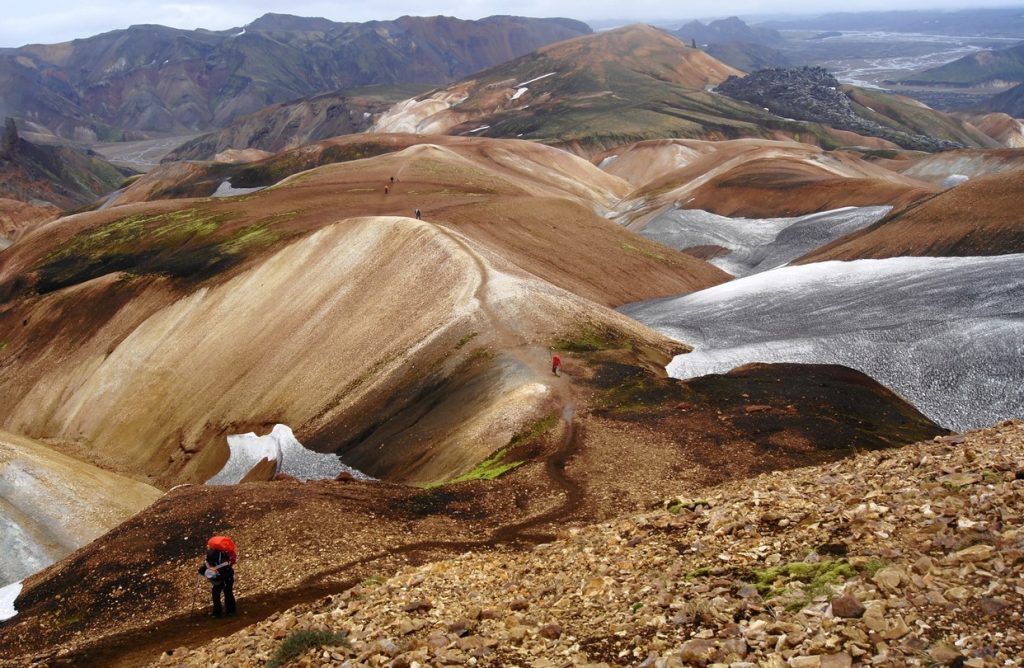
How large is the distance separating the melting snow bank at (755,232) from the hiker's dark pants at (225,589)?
2530 inches

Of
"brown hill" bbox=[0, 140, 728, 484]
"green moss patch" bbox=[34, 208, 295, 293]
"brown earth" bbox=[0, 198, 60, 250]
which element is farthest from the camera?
"brown earth" bbox=[0, 198, 60, 250]

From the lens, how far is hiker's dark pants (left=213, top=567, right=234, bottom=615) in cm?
1711

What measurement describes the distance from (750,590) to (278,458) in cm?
3023

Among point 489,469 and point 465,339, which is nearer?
point 489,469

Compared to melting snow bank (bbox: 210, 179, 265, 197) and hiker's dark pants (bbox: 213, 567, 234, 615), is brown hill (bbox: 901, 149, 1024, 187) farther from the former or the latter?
hiker's dark pants (bbox: 213, 567, 234, 615)

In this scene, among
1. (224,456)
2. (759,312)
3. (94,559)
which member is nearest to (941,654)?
(94,559)

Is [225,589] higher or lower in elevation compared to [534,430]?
higher

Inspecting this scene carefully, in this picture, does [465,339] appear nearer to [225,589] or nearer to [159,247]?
[225,589]

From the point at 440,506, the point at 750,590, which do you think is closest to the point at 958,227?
the point at 440,506

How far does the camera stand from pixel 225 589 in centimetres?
1723

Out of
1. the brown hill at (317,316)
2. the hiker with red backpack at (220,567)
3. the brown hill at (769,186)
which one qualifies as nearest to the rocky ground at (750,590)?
the hiker with red backpack at (220,567)

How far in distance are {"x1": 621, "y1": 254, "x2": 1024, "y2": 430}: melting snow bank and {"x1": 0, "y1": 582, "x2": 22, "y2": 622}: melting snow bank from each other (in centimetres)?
2772

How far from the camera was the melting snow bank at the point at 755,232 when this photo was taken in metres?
73.9

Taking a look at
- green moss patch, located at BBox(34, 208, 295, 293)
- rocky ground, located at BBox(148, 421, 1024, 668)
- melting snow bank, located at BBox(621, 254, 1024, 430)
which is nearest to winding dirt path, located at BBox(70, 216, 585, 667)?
rocky ground, located at BBox(148, 421, 1024, 668)
